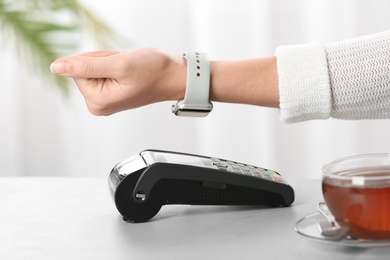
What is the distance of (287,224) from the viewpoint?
1.00 metres

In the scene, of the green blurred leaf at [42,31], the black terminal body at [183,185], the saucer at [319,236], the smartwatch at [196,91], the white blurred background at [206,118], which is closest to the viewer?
the saucer at [319,236]

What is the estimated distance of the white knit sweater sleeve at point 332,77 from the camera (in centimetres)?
111

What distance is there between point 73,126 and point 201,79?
1.91m

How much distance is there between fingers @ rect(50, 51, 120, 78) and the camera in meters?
1.11

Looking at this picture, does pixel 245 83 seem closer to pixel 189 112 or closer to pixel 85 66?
pixel 189 112

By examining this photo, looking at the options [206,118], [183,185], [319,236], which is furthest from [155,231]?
[206,118]

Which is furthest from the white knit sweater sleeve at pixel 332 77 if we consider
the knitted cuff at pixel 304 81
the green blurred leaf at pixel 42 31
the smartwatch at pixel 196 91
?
the green blurred leaf at pixel 42 31

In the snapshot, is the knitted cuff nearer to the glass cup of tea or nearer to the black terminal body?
the black terminal body

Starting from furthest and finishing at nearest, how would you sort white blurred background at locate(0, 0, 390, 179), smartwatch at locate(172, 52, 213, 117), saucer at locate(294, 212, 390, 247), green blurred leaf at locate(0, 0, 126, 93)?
white blurred background at locate(0, 0, 390, 179) < green blurred leaf at locate(0, 0, 126, 93) < smartwatch at locate(172, 52, 213, 117) < saucer at locate(294, 212, 390, 247)

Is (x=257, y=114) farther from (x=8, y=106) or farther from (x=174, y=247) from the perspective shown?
(x=174, y=247)

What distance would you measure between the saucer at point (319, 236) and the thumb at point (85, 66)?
14.5 inches

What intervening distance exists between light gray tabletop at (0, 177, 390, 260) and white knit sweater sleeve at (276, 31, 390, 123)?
13cm

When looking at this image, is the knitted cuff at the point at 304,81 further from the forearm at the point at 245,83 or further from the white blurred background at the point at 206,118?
the white blurred background at the point at 206,118

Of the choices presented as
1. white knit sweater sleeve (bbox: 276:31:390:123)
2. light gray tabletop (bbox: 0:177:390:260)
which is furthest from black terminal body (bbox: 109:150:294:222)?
white knit sweater sleeve (bbox: 276:31:390:123)
